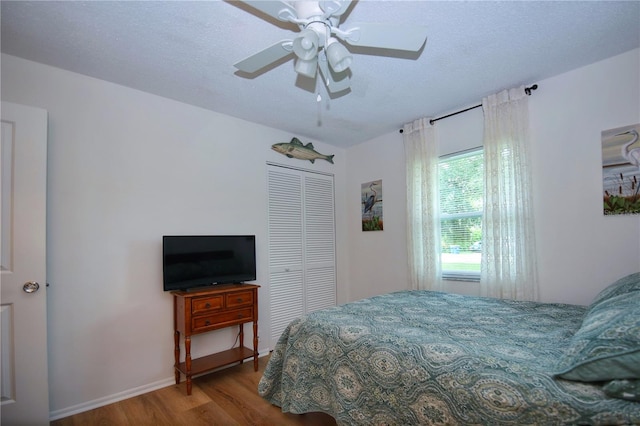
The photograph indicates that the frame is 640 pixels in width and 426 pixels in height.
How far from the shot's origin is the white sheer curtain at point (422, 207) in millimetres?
3256

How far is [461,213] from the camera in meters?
3.18

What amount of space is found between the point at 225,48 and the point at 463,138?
2363 mm

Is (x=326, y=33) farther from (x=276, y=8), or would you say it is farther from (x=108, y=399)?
(x=108, y=399)

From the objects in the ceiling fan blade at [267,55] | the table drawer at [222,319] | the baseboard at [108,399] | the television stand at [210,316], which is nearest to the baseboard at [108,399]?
the baseboard at [108,399]

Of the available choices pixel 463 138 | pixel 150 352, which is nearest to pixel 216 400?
pixel 150 352

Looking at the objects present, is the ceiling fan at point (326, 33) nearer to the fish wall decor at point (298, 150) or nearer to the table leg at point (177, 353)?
the fish wall decor at point (298, 150)

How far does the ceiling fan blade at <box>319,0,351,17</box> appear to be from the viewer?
1456 millimetres

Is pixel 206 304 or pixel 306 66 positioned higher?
pixel 306 66

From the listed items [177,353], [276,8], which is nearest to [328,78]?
[276,8]

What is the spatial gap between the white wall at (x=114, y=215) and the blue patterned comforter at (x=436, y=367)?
124cm

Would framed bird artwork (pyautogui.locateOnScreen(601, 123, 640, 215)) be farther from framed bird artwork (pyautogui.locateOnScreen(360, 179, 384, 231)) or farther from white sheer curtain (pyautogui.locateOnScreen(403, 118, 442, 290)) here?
framed bird artwork (pyautogui.locateOnScreen(360, 179, 384, 231))

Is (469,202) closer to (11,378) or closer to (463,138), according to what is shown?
(463,138)

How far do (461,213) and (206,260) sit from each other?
2537 millimetres

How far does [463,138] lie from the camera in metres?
3.14
